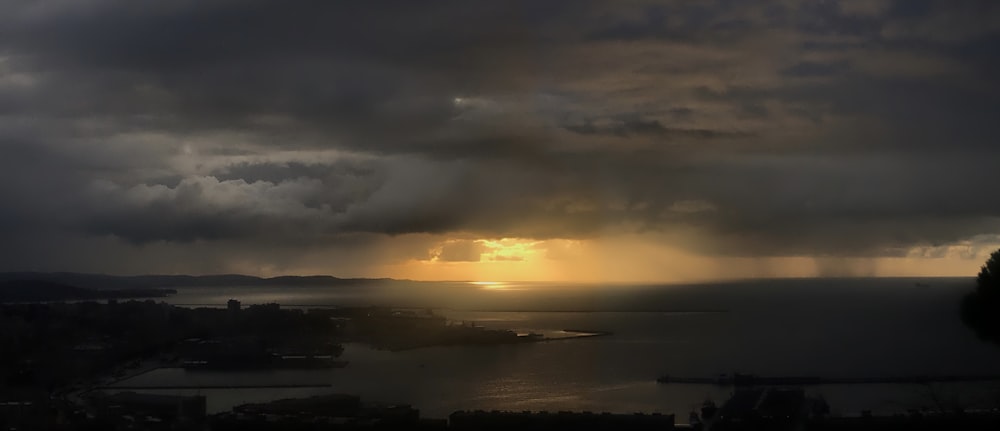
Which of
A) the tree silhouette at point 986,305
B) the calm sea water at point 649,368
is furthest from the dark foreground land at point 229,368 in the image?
the tree silhouette at point 986,305

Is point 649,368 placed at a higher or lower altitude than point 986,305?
lower

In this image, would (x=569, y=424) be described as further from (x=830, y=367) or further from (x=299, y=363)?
(x=830, y=367)

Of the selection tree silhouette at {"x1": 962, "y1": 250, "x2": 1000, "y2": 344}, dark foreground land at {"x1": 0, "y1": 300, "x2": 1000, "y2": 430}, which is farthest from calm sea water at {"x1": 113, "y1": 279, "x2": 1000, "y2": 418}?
tree silhouette at {"x1": 962, "y1": 250, "x2": 1000, "y2": 344}

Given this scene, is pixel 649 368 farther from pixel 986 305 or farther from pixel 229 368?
pixel 986 305

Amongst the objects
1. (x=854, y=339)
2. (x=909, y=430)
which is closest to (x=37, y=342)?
(x=909, y=430)

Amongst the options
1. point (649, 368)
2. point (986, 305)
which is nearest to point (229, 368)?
point (649, 368)

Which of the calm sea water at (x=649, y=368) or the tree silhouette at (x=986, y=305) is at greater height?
the tree silhouette at (x=986, y=305)

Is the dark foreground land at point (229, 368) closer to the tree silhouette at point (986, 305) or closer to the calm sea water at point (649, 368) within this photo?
the calm sea water at point (649, 368)

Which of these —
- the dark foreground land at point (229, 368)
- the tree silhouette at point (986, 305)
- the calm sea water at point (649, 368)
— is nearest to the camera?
the tree silhouette at point (986, 305)

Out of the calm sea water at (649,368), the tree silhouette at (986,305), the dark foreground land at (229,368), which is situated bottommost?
the calm sea water at (649,368)

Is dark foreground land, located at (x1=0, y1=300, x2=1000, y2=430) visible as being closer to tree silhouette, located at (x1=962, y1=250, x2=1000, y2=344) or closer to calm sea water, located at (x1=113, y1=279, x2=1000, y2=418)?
calm sea water, located at (x1=113, y1=279, x2=1000, y2=418)
